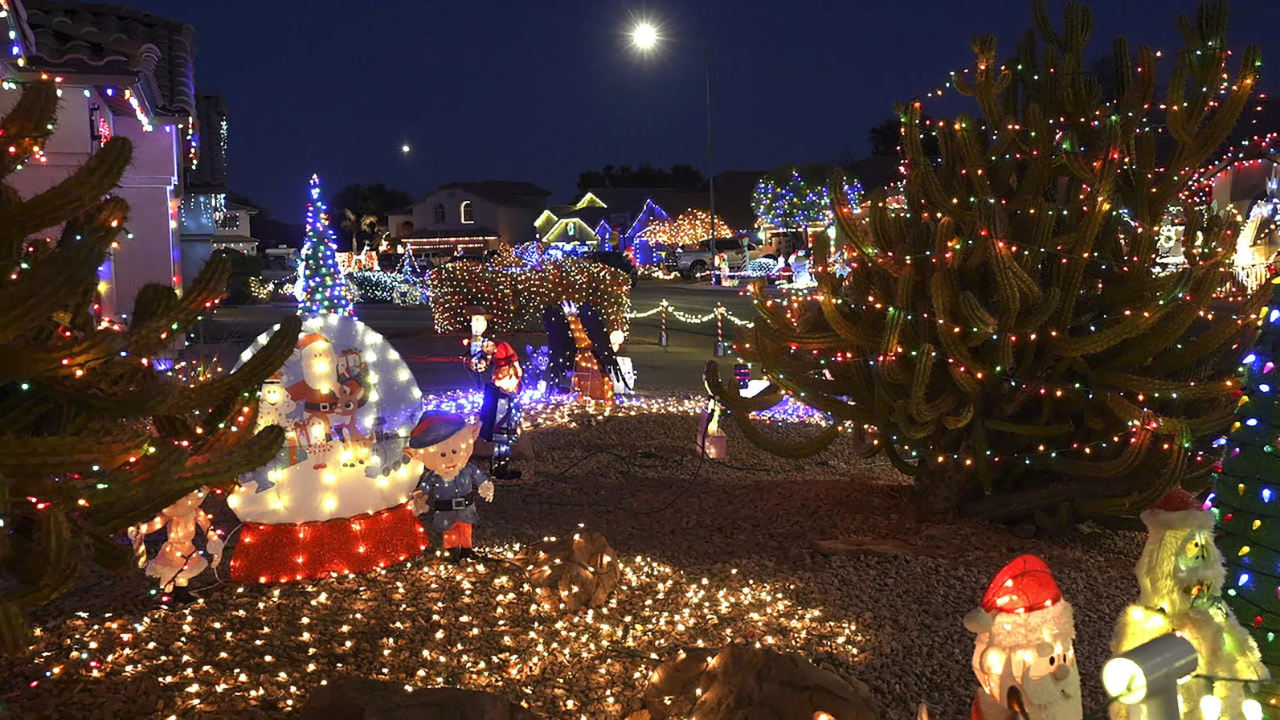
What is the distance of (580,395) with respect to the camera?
14008mm

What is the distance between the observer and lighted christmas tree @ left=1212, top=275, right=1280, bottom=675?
3.31 metres

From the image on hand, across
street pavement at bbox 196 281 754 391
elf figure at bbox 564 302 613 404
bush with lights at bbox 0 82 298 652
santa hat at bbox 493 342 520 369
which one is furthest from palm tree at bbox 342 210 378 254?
bush with lights at bbox 0 82 298 652

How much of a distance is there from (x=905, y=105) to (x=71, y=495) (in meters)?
5.84

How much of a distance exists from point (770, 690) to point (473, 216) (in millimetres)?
70280

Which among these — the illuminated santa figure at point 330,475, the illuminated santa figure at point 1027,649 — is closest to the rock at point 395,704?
the illuminated santa figure at point 1027,649

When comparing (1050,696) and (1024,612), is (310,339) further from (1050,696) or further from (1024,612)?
(1050,696)

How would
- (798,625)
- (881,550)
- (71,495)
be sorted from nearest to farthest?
(71,495)
(798,625)
(881,550)

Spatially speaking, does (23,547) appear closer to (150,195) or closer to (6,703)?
(6,703)

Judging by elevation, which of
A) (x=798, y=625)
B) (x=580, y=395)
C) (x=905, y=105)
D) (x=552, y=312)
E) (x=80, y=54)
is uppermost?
(x=80, y=54)

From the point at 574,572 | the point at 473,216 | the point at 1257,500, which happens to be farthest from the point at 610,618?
the point at 473,216

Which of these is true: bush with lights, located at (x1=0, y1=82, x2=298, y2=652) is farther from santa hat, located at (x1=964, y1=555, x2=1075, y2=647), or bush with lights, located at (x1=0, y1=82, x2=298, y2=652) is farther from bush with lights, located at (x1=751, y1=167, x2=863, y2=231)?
bush with lights, located at (x1=751, y1=167, x2=863, y2=231)

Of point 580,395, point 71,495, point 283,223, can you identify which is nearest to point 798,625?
point 71,495

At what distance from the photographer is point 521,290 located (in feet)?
75.7

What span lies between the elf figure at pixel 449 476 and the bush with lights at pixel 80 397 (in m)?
2.45
